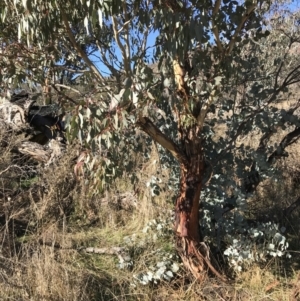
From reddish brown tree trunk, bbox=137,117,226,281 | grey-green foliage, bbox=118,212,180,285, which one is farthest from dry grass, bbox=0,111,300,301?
reddish brown tree trunk, bbox=137,117,226,281

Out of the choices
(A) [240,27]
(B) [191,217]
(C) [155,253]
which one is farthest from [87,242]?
(A) [240,27]

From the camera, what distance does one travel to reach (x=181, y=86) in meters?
3.55

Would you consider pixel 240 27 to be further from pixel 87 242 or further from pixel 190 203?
pixel 87 242

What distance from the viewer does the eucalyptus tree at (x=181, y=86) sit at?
2.84 m

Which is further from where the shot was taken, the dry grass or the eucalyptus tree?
the dry grass

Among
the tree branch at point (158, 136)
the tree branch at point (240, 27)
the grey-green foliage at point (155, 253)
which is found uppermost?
the tree branch at point (240, 27)

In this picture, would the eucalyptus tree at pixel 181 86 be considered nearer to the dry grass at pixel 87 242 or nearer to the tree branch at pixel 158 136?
the tree branch at pixel 158 136

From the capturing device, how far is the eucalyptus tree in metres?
2.84

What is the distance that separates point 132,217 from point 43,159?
2.08m

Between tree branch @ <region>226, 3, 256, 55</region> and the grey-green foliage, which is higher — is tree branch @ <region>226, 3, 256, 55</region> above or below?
above

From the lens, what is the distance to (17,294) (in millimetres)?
3506

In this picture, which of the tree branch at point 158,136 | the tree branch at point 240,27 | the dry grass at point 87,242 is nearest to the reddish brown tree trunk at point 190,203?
the tree branch at point 158,136

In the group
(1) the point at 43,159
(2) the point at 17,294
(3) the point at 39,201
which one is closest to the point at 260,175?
(2) the point at 17,294

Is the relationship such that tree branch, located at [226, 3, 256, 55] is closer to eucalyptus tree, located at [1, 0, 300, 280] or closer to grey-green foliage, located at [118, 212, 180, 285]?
eucalyptus tree, located at [1, 0, 300, 280]
